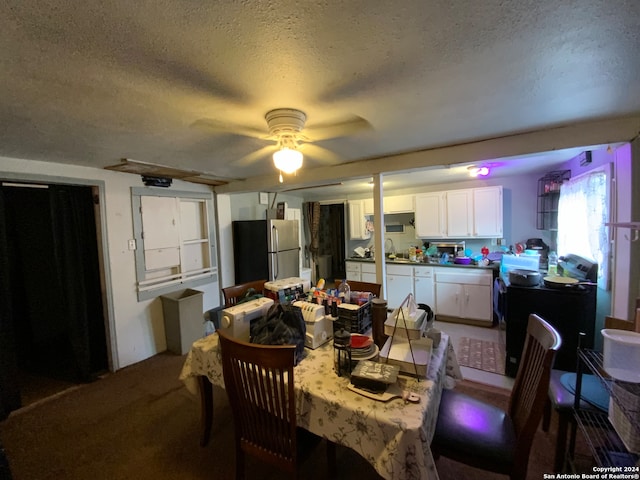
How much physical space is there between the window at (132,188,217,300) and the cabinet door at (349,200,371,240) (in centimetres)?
252

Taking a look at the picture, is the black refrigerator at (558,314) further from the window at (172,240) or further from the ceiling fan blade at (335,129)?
the window at (172,240)

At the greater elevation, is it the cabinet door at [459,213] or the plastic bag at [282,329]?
the cabinet door at [459,213]

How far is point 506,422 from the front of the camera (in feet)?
4.59

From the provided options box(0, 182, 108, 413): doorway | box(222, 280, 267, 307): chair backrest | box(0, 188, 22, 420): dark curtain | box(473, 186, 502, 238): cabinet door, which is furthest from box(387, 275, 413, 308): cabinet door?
box(0, 188, 22, 420): dark curtain

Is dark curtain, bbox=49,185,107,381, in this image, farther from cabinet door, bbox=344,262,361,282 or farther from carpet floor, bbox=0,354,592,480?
cabinet door, bbox=344,262,361,282

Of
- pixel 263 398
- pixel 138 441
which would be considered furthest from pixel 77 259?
pixel 263 398

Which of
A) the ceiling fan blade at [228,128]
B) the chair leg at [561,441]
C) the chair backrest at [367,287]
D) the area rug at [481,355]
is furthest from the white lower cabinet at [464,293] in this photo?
the ceiling fan blade at [228,128]

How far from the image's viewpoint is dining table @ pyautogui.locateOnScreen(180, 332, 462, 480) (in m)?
1.03

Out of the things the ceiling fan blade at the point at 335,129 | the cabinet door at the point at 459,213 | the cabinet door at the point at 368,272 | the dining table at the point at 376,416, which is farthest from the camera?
the cabinet door at the point at 368,272

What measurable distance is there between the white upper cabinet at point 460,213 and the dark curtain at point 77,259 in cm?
436

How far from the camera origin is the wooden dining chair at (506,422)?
1177 millimetres

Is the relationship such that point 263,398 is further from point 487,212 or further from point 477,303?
point 487,212

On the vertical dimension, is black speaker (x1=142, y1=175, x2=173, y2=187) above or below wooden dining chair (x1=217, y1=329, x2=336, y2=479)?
above

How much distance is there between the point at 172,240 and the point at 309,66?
304cm
